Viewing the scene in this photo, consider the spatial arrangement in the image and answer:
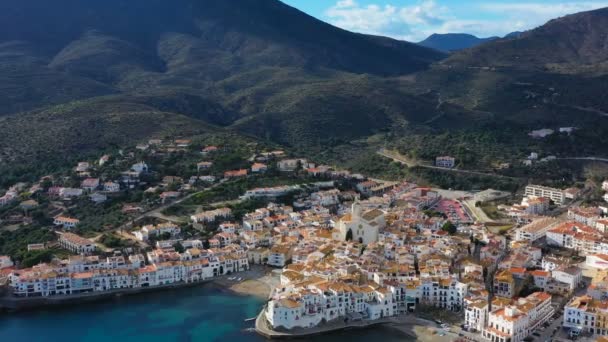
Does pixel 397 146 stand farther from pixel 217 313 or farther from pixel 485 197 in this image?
pixel 217 313

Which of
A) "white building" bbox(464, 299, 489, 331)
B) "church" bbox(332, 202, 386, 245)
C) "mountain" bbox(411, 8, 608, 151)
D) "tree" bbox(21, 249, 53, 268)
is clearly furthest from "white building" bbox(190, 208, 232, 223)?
"mountain" bbox(411, 8, 608, 151)

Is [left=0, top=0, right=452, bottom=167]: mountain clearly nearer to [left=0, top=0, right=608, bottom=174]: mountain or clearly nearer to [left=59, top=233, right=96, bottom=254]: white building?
[left=0, top=0, right=608, bottom=174]: mountain

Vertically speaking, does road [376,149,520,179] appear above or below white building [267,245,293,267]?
above

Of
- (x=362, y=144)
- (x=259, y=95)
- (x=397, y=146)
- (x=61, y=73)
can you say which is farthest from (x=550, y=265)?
(x=61, y=73)

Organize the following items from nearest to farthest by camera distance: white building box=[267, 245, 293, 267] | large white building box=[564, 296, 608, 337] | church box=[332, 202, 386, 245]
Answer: large white building box=[564, 296, 608, 337]
white building box=[267, 245, 293, 267]
church box=[332, 202, 386, 245]

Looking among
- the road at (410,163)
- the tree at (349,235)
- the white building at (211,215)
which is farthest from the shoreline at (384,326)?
the road at (410,163)

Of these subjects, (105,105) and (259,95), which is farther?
(259,95)

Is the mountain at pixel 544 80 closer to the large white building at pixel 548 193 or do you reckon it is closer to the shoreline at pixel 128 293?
the large white building at pixel 548 193
